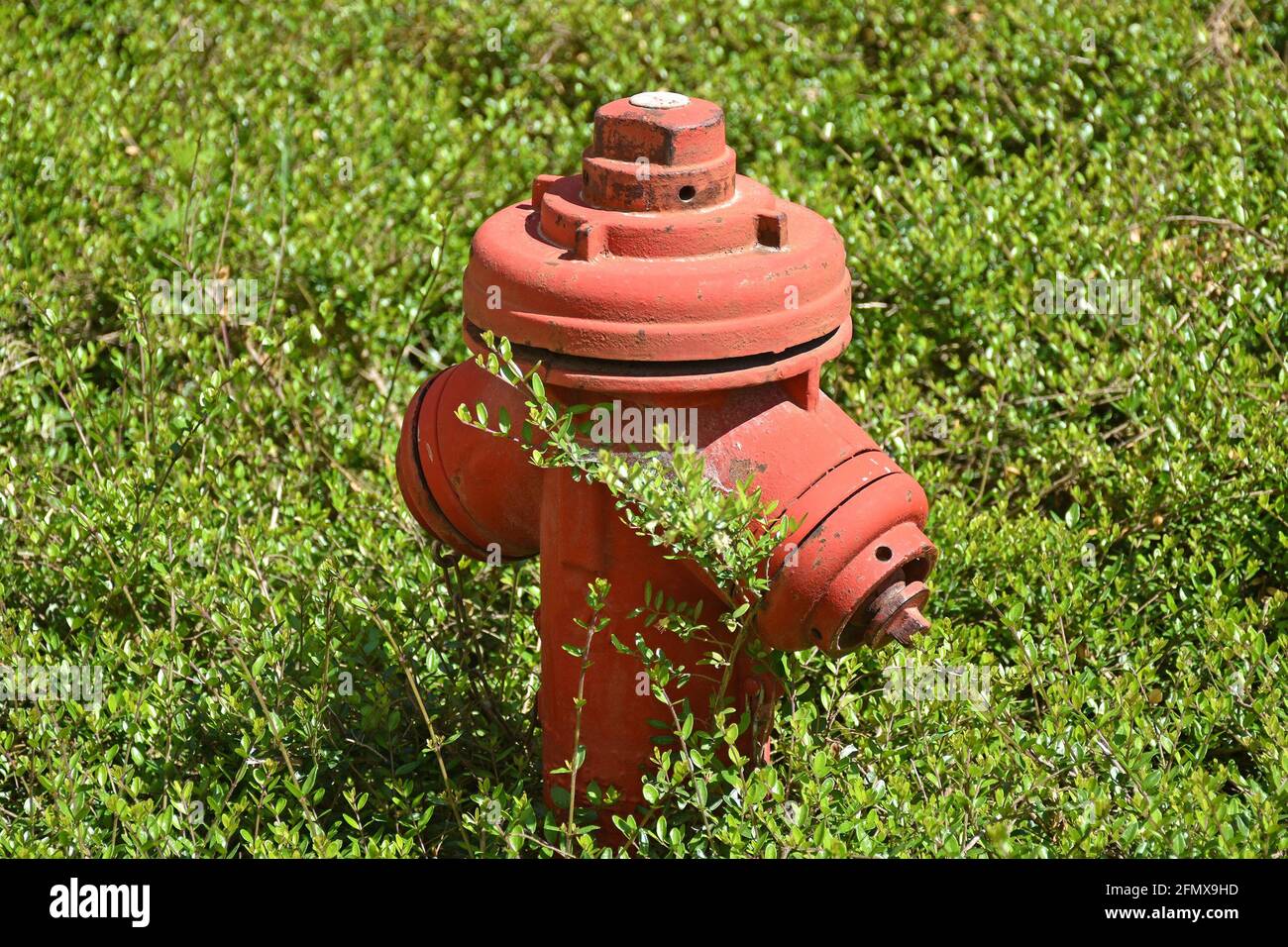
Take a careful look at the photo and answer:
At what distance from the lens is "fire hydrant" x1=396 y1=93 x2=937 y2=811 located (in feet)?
7.39

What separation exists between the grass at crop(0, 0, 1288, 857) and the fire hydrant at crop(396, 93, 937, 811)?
0.87 ft

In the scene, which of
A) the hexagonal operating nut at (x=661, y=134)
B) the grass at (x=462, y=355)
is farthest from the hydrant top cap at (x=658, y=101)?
the grass at (x=462, y=355)

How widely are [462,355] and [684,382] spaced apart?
2016mm

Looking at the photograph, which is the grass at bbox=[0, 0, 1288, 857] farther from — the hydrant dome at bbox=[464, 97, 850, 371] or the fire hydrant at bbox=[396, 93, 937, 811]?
the hydrant dome at bbox=[464, 97, 850, 371]

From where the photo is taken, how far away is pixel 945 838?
2.43 metres

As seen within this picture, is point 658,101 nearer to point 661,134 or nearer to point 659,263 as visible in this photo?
point 661,134

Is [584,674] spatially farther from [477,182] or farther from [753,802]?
[477,182]

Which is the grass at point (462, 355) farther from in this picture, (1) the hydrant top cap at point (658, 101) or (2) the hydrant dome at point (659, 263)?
(1) the hydrant top cap at point (658, 101)

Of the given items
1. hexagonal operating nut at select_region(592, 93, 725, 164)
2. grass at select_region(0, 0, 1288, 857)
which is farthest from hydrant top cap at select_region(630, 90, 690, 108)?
grass at select_region(0, 0, 1288, 857)

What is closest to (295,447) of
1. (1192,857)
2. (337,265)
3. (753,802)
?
(337,265)

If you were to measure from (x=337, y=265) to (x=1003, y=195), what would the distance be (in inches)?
73.6

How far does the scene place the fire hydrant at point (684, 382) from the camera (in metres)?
2.25

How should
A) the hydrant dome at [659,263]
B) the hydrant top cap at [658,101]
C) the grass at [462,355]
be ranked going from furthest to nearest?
1. the grass at [462,355]
2. the hydrant top cap at [658,101]
3. the hydrant dome at [659,263]

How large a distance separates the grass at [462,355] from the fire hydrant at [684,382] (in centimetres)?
26
